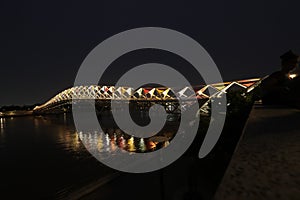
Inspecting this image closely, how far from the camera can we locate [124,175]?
977 cm

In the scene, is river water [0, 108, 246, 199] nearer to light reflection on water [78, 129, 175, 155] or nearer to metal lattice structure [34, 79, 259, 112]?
light reflection on water [78, 129, 175, 155]


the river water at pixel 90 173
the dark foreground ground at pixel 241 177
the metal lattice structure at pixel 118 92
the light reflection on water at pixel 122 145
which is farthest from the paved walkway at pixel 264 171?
the metal lattice structure at pixel 118 92

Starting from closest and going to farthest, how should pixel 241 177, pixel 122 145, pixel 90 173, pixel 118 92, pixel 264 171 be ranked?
pixel 241 177 → pixel 264 171 → pixel 90 173 → pixel 122 145 → pixel 118 92

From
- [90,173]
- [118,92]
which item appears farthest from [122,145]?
[118,92]

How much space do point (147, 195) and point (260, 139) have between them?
4.46 m

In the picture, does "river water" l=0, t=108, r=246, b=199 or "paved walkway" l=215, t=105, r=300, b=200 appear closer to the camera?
"paved walkway" l=215, t=105, r=300, b=200

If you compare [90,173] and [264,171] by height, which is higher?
[264,171]

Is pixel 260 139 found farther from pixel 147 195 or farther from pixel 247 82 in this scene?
pixel 247 82

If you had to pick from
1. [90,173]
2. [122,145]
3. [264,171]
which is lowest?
[122,145]

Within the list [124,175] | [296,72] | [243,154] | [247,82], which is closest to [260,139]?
[243,154]

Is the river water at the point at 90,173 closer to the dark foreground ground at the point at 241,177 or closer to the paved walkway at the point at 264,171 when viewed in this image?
the dark foreground ground at the point at 241,177

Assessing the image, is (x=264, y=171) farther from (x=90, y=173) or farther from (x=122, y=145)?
(x=122, y=145)

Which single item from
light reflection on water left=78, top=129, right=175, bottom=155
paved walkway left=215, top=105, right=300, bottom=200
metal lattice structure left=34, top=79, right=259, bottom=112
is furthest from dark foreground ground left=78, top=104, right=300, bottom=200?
metal lattice structure left=34, top=79, right=259, bottom=112

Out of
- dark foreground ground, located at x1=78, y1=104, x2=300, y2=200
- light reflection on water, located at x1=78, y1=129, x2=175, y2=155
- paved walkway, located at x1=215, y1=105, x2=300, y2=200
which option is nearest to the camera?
paved walkway, located at x1=215, y1=105, x2=300, y2=200
